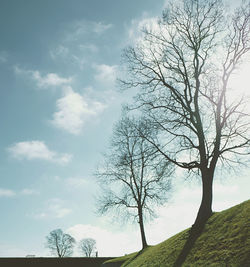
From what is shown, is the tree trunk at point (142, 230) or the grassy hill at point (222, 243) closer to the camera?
the grassy hill at point (222, 243)

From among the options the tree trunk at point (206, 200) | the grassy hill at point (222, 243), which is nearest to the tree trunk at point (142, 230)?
the grassy hill at point (222, 243)

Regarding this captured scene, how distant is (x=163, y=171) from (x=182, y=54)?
8.20 m

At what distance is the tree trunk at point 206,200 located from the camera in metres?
15.0

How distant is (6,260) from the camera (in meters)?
38.8

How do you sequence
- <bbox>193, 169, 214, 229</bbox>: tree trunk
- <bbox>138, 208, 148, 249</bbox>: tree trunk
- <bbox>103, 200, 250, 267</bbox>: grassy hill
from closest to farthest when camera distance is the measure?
A: <bbox>103, 200, 250, 267</bbox>: grassy hill
<bbox>193, 169, 214, 229</bbox>: tree trunk
<bbox>138, 208, 148, 249</bbox>: tree trunk

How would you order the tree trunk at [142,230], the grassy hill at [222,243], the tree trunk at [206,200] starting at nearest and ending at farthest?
the grassy hill at [222,243] → the tree trunk at [206,200] → the tree trunk at [142,230]

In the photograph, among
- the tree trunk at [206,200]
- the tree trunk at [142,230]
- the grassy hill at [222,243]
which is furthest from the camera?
the tree trunk at [142,230]

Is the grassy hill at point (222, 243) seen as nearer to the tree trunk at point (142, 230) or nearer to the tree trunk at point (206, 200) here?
the tree trunk at point (206, 200)

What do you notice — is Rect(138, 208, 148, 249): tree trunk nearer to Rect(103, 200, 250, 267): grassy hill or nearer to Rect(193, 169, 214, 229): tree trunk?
Rect(103, 200, 250, 267): grassy hill

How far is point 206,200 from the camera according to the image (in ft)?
49.8

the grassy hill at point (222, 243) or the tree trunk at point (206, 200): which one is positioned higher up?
the tree trunk at point (206, 200)

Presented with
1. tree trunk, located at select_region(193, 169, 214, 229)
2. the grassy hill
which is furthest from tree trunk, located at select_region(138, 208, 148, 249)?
tree trunk, located at select_region(193, 169, 214, 229)

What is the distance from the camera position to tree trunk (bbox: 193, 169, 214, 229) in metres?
15.0

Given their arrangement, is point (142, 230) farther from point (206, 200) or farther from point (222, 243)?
point (222, 243)
